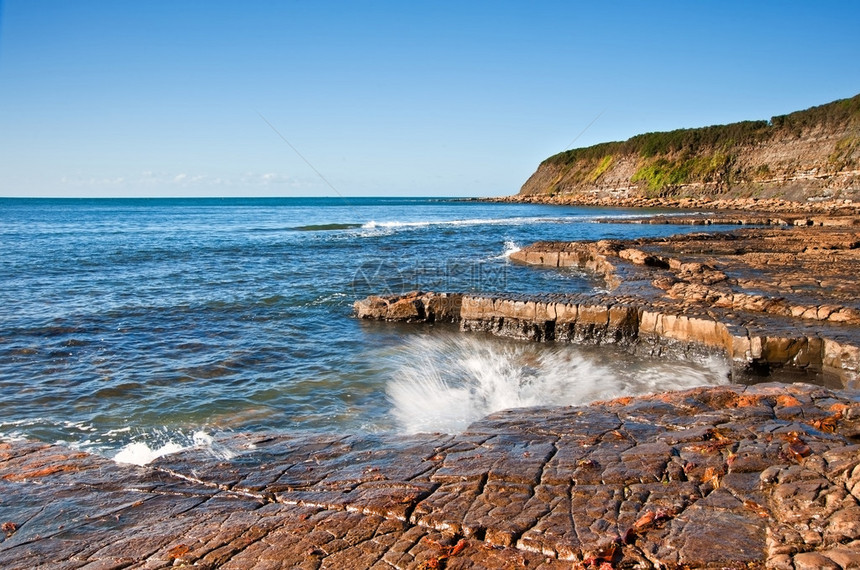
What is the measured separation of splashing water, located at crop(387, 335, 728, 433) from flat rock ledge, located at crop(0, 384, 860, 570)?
2.00 metres

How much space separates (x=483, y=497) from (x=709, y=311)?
793 centimetres

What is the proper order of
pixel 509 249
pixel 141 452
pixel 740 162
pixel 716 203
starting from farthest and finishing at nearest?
pixel 740 162
pixel 716 203
pixel 509 249
pixel 141 452

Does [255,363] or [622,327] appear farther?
[622,327]

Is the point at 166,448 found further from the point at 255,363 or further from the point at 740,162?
the point at 740,162

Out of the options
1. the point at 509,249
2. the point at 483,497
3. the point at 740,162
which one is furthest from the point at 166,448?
the point at 740,162

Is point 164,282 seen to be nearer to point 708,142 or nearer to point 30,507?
point 30,507

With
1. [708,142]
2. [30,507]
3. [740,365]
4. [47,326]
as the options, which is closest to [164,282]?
[47,326]

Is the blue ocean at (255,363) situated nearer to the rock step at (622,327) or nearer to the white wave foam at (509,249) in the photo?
the rock step at (622,327)

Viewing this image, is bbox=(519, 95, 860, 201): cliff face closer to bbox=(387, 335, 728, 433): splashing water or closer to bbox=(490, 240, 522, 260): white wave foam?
bbox=(490, 240, 522, 260): white wave foam

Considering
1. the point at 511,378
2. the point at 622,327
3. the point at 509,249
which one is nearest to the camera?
the point at 511,378

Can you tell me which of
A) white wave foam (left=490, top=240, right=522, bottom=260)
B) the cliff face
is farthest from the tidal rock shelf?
the cliff face

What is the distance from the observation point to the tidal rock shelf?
8.77 meters

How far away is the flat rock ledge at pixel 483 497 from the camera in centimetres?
365

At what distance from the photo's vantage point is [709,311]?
10523mm
